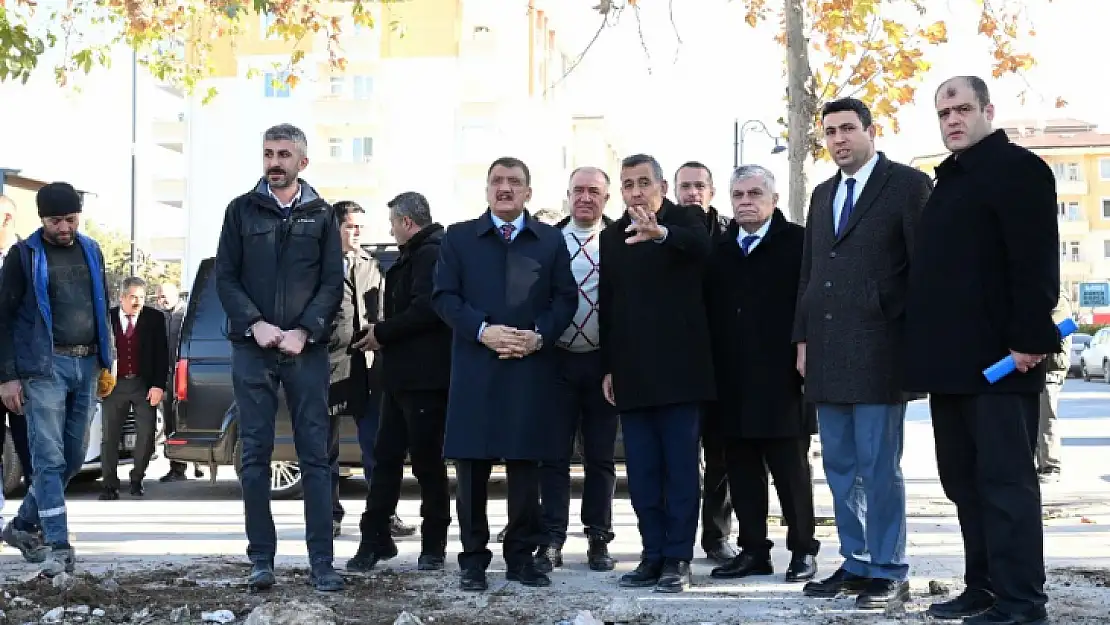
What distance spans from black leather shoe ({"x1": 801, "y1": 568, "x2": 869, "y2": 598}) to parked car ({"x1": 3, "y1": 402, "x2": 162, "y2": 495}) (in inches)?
253

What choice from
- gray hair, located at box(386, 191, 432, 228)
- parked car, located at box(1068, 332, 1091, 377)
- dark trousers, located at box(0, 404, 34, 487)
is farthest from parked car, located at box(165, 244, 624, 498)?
parked car, located at box(1068, 332, 1091, 377)

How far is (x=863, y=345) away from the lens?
668cm

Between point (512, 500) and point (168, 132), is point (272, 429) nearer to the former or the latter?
point (512, 500)

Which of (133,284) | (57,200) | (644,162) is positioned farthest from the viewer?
(133,284)

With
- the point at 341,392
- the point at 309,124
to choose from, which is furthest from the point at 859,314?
the point at 309,124

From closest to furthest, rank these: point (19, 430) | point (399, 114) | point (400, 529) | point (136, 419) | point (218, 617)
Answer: point (218, 617) → point (19, 430) → point (400, 529) → point (136, 419) → point (399, 114)

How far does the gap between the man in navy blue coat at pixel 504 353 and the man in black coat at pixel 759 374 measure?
2.87 feet

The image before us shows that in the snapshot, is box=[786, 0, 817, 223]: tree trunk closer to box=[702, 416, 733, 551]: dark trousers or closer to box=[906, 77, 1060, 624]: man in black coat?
box=[702, 416, 733, 551]: dark trousers

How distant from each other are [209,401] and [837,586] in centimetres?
655

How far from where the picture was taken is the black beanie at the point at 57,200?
8.10m

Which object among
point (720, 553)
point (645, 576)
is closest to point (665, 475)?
point (645, 576)

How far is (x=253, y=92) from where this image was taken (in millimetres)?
59406

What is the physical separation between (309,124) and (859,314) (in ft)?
180

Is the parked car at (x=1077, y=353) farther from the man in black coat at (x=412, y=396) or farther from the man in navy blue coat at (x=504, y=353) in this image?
the man in navy blue coat at (x=504, y=353)
